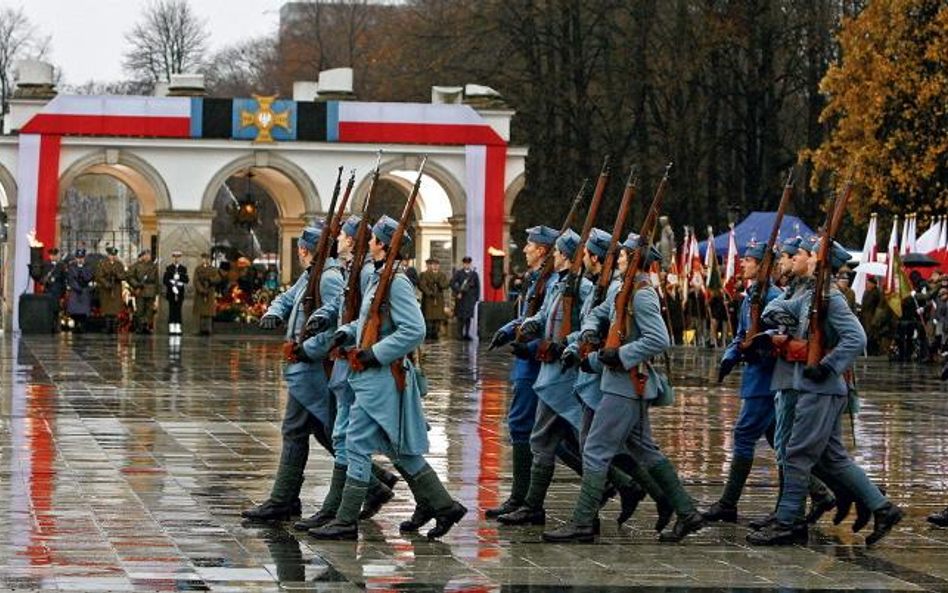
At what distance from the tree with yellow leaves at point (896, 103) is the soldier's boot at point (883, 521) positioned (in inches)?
1247

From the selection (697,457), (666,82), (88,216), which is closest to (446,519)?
(697,457)

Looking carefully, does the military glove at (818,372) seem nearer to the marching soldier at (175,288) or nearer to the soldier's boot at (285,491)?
the soldier's boot at (285,491)

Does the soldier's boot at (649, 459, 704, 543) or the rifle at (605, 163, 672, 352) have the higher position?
the rifle at (605, 163, 672, 352)

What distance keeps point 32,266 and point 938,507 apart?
2996 cm

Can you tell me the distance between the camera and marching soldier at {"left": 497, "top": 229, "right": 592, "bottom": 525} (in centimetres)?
1337

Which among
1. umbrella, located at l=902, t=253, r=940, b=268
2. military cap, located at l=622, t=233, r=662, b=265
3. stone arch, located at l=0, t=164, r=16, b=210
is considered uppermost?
stone arch, located at l=0, t=164, r=16, b=210

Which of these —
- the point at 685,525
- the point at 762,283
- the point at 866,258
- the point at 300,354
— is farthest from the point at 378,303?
the point at 866,258

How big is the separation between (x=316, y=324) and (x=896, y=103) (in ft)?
109

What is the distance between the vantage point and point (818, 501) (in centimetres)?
1382

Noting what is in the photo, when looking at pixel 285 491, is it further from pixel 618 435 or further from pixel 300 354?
pixel 618 435

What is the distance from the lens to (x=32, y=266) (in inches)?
1693

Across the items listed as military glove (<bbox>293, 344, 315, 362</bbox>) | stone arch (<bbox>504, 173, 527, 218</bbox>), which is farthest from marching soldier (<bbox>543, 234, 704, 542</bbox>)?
stone arch (<bbox>504, 173, 527, 218</bbox>)

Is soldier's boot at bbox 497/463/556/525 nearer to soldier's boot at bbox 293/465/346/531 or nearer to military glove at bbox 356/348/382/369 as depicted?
soldier's boot at bbox 293/465/346/531

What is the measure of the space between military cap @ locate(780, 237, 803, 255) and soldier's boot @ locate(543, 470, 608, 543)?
173 cm
